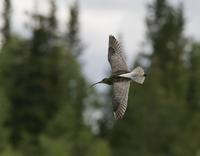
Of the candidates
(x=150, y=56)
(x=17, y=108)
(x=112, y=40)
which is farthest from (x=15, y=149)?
(x=112, y=40)

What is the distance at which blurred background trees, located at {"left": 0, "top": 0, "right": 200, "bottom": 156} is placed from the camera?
76438mm

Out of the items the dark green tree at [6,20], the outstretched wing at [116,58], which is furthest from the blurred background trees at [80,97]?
the outstretched wing at [116,58]

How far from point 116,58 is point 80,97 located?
81.9 metres

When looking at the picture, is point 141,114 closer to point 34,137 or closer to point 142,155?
point 142,155

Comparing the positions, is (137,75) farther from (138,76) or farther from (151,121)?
(151,121)

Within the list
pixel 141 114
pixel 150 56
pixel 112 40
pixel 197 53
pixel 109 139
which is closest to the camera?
pixel 112 40

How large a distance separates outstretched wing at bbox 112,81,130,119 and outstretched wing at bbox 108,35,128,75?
14.5 inches

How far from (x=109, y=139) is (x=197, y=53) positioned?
25.0 m

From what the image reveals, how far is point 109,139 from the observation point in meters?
89.2

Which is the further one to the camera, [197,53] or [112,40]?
[197,53]

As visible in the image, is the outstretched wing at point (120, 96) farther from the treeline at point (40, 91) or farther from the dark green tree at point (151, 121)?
the treeline at point (40, 91)

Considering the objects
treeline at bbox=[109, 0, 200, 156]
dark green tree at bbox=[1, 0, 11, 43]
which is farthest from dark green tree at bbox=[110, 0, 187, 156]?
dark green tree at bbox=[1, 0, 11, 43]

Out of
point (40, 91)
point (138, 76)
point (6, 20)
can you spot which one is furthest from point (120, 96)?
point (6, 20)

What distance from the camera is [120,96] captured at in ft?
61.4
